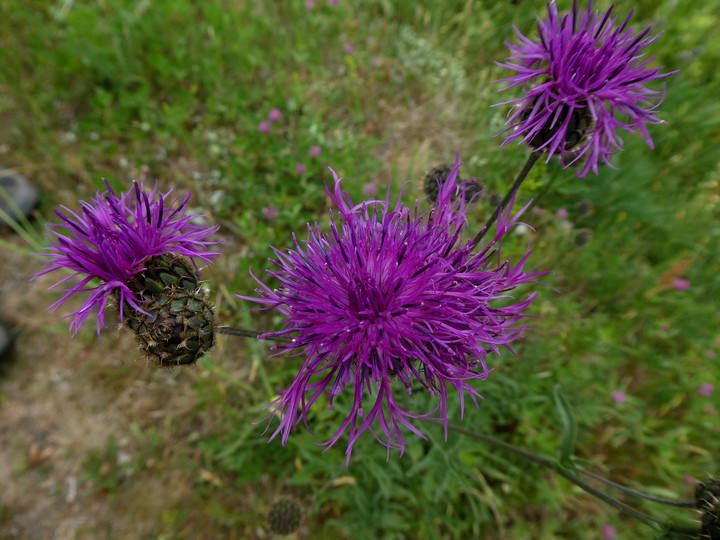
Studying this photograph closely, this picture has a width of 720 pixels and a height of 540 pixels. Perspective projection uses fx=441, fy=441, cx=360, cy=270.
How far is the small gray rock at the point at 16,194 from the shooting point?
418 centimetres

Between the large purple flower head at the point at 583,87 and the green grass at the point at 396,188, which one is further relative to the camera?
the green grass at the point at 396,188

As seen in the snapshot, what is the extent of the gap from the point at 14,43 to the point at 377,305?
5.45 m

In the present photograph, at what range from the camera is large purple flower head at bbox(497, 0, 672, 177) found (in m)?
1.80

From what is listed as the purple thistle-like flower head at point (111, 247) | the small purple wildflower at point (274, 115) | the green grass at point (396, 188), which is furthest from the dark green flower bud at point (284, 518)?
the small purple wildflower at point (274, 115)

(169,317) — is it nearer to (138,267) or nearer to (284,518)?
(138,267)

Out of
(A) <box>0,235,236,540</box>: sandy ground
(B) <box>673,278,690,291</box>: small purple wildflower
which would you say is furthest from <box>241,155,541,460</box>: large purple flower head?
(B) <box>673,278,690,291</box>: small purple wildflower

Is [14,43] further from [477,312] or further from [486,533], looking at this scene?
[486,533]

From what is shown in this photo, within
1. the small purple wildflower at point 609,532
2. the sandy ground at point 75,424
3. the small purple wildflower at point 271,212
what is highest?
the small purple wildflower at point 271,212

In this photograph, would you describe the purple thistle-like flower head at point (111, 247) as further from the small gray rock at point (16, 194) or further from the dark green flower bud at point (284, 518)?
the small gray rock at point (16, 194)

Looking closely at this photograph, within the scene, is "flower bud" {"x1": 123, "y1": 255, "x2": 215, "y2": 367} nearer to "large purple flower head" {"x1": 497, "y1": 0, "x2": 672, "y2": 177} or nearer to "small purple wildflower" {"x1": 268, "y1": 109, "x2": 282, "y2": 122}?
"large purple flower head" {"x1": 497, "y1": 0, "x2": 672, "y2": 177}

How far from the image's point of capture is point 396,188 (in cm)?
378

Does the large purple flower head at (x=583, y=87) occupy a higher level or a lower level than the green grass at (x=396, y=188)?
higher

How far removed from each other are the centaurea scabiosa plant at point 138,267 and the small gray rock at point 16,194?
2.98 metres

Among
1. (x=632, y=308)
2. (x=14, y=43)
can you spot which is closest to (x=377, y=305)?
(x=632, y=308)
